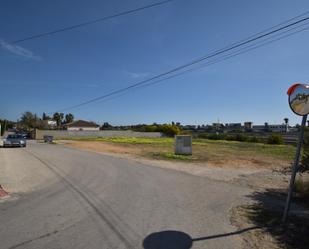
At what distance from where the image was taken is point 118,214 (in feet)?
20.7

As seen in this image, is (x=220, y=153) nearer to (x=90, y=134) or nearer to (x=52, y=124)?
(x=90, y=134)

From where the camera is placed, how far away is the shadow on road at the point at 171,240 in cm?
460

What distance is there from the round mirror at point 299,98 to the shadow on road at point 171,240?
2483 mm

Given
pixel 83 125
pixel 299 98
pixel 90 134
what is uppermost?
pixel 83 125

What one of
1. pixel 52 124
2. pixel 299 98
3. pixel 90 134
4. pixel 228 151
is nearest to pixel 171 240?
pixel 299 98

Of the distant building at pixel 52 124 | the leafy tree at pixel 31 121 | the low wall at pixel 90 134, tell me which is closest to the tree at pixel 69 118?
the distant building at pixel 52 124

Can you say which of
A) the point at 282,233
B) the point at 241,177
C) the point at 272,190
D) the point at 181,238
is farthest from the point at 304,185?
the point at 181,238

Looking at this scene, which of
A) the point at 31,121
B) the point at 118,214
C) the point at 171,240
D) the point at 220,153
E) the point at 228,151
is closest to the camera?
the point at 171,240

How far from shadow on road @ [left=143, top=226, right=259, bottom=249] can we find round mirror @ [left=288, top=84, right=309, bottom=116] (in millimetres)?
2483

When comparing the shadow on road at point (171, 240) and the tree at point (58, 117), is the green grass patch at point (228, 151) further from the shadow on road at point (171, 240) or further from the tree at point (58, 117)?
the tree at point (58, 117)

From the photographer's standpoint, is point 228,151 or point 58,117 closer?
point 228,151

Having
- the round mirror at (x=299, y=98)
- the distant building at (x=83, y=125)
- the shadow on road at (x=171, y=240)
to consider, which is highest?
the distant building at (x=83, y=125)

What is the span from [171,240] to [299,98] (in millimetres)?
3497

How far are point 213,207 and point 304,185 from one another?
385cm
